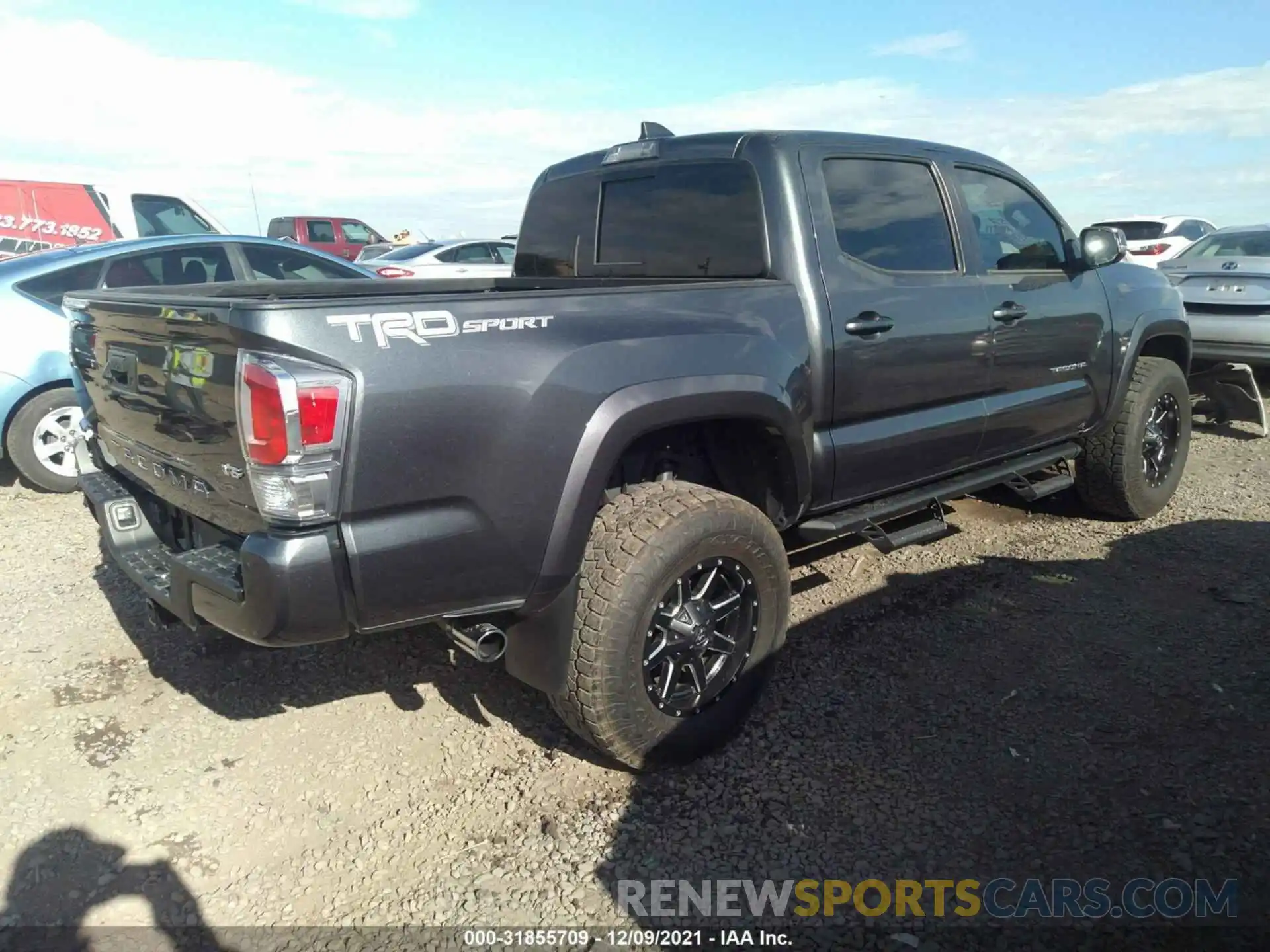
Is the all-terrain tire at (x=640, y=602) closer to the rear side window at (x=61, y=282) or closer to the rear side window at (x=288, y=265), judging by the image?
the rear side window at (x=288, y=265)

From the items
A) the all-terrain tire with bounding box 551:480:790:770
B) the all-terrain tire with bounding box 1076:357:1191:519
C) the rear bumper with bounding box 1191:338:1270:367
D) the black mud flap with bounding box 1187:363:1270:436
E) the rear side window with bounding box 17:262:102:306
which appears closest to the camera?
the all-terrain tire with bounding box 551:480:790:770

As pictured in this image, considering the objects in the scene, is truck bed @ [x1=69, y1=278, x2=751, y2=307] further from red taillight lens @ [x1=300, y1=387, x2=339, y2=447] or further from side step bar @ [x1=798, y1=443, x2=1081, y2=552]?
side step bar @ [x1=798, y1=443, x2=1081, y2=552]

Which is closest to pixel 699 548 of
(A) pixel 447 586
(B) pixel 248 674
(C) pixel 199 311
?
(A) pixel 447 586

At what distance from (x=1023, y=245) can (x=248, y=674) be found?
12.9ft

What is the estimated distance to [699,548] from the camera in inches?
108

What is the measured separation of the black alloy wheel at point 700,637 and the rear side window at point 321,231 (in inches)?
674

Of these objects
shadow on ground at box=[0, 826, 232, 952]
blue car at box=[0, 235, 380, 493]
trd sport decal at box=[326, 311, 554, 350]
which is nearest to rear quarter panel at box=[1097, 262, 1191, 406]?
trd sport decal at box=[326, 311, 554, 350]

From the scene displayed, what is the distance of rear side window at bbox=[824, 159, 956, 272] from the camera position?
3.34m

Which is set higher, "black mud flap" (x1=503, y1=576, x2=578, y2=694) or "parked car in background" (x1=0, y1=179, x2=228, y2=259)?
"parked car in background" (x1=0, y1=179, x2=228, y2=259)

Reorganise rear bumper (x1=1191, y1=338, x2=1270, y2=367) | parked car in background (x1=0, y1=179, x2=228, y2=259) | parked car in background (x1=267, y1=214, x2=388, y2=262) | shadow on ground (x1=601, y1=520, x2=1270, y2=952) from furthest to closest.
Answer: parked car in background (x1=267, y1=214, x2=388, y2=262) → parked car in background (x1=0, y1=179, x2=228, y2=259) → rear bumper (x1=1191, y1=338, x2=1270, y2=367) → shadow on ground (x1=601, y1=520, x2=1270, y2=952)

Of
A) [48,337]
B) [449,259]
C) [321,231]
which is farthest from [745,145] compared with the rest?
[321,231]

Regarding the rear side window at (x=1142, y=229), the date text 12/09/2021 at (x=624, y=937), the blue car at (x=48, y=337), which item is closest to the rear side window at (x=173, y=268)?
the blue car at (x=48, y=337)

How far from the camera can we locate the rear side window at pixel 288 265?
650cm

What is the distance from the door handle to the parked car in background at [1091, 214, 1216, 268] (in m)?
13.1
